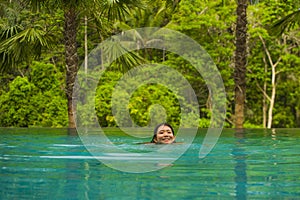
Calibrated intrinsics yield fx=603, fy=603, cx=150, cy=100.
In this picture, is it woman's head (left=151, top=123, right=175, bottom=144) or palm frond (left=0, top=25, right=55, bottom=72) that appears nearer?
woman's head (left=151, top=123, right=175, bottom=144)

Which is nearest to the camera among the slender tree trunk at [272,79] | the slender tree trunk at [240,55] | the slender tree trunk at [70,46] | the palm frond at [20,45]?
the palm frond at [20,45]

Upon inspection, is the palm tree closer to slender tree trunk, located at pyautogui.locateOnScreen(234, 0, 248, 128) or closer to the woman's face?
slender tree trunk, located at pyautogui.locateOnScreen(234, 0, 248, 128)

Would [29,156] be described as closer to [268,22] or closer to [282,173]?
[282,173]

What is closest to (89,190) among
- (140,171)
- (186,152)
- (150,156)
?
(140,171)

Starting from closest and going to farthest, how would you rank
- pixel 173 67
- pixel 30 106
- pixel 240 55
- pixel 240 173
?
pixel 240 173 < pixel 240 55 < pixel 30 106 < pixel 173 67

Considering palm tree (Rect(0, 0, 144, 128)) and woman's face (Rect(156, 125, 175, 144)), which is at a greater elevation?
palm tree (Rect(0, 0, 144, 128))

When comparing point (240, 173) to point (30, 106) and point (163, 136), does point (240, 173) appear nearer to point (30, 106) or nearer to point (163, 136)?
point (163, 136)

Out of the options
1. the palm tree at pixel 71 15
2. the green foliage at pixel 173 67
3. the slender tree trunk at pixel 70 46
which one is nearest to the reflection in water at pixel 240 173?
the palm tree at pixel 71 15

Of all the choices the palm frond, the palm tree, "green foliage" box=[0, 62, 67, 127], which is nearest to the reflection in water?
the palm tree

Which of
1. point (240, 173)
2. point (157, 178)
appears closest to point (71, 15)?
point (240, 173)

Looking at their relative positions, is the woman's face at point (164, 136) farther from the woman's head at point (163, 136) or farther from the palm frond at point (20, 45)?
the palm frond at point (20, 45)

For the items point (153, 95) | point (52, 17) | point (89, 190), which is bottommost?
point (89, 190)

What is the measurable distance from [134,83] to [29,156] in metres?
15.5

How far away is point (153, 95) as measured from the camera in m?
22.0
